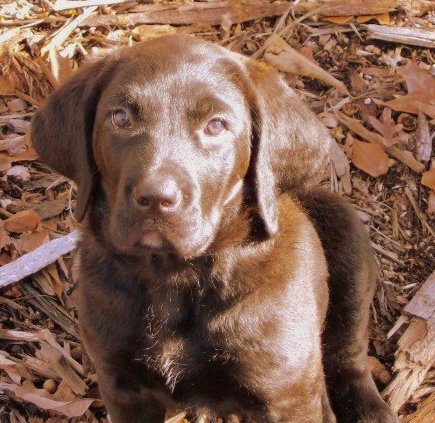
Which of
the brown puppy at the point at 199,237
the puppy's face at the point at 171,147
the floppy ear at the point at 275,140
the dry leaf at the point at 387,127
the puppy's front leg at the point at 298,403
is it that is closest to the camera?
the puppy's face at the point at 171,147

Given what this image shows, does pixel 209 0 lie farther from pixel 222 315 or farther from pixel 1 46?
pixel 222 315

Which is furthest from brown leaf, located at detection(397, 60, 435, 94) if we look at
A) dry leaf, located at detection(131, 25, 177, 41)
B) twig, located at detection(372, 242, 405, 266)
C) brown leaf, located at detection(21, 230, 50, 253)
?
brown leaf, located at detection(21, 230, 50, 253)

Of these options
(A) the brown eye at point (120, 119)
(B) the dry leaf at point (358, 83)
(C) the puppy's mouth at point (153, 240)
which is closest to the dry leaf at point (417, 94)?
(B) the dry leaf at point (358, 83)

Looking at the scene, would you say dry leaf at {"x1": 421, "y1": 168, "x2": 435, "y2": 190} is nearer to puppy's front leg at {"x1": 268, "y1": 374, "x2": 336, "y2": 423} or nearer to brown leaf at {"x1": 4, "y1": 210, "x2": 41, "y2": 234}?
puppy's front leg at {"x1": 268, "y1": 374, "x2": 336, "y2": 423}

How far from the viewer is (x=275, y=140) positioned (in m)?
3.27

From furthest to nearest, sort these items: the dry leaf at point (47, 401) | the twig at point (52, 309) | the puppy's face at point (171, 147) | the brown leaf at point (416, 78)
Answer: the brown leaf at point (416, 78) → the twig at point (52, 309) → the dry leaf at point (47, 401) → the puppy's face at point (171, 147)

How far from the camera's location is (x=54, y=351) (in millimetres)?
4297

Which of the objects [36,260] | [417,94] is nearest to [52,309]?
[36,260]

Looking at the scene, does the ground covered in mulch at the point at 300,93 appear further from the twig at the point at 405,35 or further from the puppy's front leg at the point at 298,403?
the puppy's front leg at the point at 298,403

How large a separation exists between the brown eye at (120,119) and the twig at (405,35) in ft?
8.56

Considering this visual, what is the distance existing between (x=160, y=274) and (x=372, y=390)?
1.42m

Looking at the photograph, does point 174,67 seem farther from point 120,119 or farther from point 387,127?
point 387,127

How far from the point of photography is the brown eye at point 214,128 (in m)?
3.09

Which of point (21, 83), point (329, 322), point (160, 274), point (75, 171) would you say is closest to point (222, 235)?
point (160, 274)
